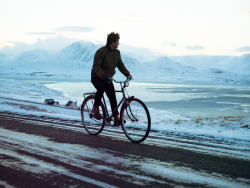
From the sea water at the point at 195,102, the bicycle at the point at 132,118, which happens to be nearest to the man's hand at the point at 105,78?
the bicycle at the point at 132,118

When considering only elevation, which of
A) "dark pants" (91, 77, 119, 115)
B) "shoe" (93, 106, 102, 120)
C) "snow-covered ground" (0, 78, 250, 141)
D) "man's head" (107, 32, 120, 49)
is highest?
"man's head" (107, 32, 120, 49)

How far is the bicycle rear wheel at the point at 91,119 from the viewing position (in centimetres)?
668

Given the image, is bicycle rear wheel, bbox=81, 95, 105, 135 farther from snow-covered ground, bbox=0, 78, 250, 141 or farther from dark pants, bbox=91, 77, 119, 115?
snow-covered ground, bbox=0, 78, 250, 141

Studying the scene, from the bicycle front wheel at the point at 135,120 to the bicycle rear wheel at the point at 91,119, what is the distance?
2.36 ft

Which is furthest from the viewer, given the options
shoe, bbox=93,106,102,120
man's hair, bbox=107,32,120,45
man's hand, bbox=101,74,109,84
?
shoe, bbox=93,106,102,120

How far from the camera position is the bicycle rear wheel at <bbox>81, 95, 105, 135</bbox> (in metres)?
6.68

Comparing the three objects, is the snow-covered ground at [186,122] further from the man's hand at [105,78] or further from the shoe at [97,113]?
the man's hand at [105,78]

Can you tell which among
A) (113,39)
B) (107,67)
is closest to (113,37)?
(113,39)

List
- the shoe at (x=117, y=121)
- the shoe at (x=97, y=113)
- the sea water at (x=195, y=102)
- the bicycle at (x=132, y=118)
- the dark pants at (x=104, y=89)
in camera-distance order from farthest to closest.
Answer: the sea water at (x=195, y=102)
the shoe at (x=97, y=113)
the dark pants at (x=104, y=89)
the shoe at (x=117, y=121)
the bicycle at (x=132, y=118)

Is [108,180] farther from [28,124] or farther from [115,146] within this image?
[28,124]

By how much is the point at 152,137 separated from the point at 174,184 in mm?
3052

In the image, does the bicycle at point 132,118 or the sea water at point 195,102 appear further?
the sea water at point 195,102

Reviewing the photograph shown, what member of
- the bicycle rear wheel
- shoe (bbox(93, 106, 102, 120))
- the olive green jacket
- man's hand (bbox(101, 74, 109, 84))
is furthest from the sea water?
man's hand (bbox(101, 74, 109, 84))

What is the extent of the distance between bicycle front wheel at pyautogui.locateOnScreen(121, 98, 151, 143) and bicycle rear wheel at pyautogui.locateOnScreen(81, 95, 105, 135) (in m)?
0.72
